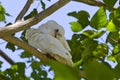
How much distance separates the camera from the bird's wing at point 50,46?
122cm

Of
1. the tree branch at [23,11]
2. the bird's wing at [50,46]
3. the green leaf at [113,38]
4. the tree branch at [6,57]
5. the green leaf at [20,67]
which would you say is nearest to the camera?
the green leaf at [113,38]

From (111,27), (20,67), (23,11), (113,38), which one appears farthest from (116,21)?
(20,67)

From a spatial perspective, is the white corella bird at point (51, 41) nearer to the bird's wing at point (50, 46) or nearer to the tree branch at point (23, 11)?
the bird's wing at point (50, 46)

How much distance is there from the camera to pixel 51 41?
1.27 metres

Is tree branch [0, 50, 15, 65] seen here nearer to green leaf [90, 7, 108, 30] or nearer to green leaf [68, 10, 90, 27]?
green leaf [68, 10, 90, 27]

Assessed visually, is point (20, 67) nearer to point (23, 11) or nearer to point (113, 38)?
point (23, 11)

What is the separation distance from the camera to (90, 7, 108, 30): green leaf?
3.22 feet

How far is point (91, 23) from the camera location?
1.09m

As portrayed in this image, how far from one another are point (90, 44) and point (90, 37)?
0.04 metres

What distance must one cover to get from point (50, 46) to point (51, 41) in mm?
23

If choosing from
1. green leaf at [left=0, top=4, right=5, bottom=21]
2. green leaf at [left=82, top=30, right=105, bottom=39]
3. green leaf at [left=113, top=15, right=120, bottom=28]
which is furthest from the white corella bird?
green leaf at [left=0, top=4, right=5, bottom=21]

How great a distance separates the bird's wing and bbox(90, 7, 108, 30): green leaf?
204 millimetres

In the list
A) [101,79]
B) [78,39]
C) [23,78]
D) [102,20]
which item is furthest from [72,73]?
[23,78]

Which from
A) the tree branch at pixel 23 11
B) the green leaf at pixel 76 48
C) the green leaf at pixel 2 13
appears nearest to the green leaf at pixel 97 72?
the green leaf at pixel 76 48
